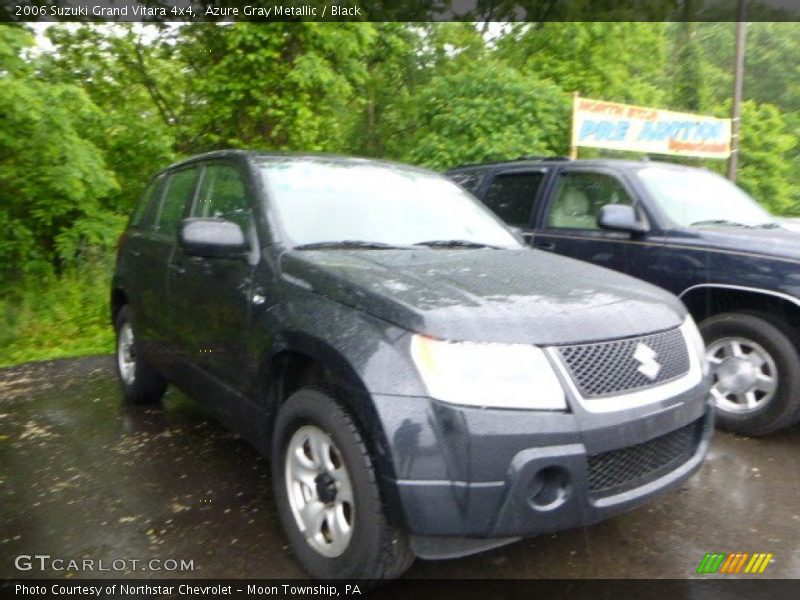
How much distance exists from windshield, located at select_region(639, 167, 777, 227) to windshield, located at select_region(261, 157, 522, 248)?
170 centimetres

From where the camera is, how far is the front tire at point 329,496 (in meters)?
2.31

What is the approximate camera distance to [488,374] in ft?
7.36

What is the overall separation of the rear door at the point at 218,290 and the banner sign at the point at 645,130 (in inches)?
252

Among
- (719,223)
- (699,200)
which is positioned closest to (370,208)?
(719,223)

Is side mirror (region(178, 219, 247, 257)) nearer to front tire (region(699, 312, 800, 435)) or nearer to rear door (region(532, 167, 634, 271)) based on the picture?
rear door (region(532, 167, 634, 271))

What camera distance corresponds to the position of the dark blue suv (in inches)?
159

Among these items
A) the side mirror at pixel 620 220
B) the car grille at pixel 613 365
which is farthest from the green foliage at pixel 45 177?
the car grille at pixel 613 365

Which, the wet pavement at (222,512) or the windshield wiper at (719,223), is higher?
the windshield wiper at (719,223)

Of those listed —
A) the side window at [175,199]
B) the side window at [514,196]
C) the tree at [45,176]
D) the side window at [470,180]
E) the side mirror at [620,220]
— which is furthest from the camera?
the tree at [45,176]

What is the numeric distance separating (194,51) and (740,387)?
34.9 ft

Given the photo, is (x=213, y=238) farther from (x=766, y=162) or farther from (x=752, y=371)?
(x=766, y=162)

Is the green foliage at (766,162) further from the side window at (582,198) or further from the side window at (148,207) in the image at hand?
the side window at (148,207)

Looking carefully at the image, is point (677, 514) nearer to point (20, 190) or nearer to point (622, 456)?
point (622, 456)

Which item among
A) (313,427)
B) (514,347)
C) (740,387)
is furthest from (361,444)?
(740,387)
